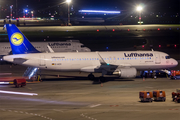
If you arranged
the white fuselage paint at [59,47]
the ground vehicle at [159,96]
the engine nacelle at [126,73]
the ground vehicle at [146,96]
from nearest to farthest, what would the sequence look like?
the ground vehicle at [146,96]
the ground vehicle at [159,96]
the engine nacelle at [126,73]
the white fuselage paint at [59,47]

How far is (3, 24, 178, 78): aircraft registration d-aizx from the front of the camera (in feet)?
140

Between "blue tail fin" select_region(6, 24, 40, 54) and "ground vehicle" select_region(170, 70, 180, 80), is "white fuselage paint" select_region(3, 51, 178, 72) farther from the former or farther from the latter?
"ground vehicle" select_region(170, 70, 180, 80)

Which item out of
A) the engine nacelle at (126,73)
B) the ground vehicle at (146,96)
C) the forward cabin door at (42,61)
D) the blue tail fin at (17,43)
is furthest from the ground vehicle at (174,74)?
the blue tail fin at (17,43)

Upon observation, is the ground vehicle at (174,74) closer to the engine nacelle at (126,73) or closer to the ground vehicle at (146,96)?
the engine nacelle at (126,73)

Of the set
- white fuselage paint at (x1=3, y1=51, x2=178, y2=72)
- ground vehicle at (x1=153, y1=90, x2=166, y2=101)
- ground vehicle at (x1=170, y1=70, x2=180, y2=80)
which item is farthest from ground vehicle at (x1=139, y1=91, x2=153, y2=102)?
ground vehicle at (x1=170, y1=70, x2=180, y2=80)

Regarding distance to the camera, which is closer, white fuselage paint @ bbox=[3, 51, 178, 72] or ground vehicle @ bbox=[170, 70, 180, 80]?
white fuselage paint @ bbox=[3, 51, 178, 72]

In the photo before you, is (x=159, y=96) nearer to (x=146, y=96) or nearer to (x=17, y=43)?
(x=146, y=96)

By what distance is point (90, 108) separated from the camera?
2711 cm

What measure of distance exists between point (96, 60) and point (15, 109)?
60.5 feet

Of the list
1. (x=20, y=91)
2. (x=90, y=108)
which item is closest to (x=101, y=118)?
(x=90, y=108)

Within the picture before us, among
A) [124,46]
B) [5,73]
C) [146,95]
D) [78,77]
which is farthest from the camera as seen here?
[124,46]

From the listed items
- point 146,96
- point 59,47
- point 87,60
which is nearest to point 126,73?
point 87,60

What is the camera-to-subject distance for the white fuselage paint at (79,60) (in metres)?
42.6

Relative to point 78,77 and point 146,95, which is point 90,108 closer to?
point 146,95
